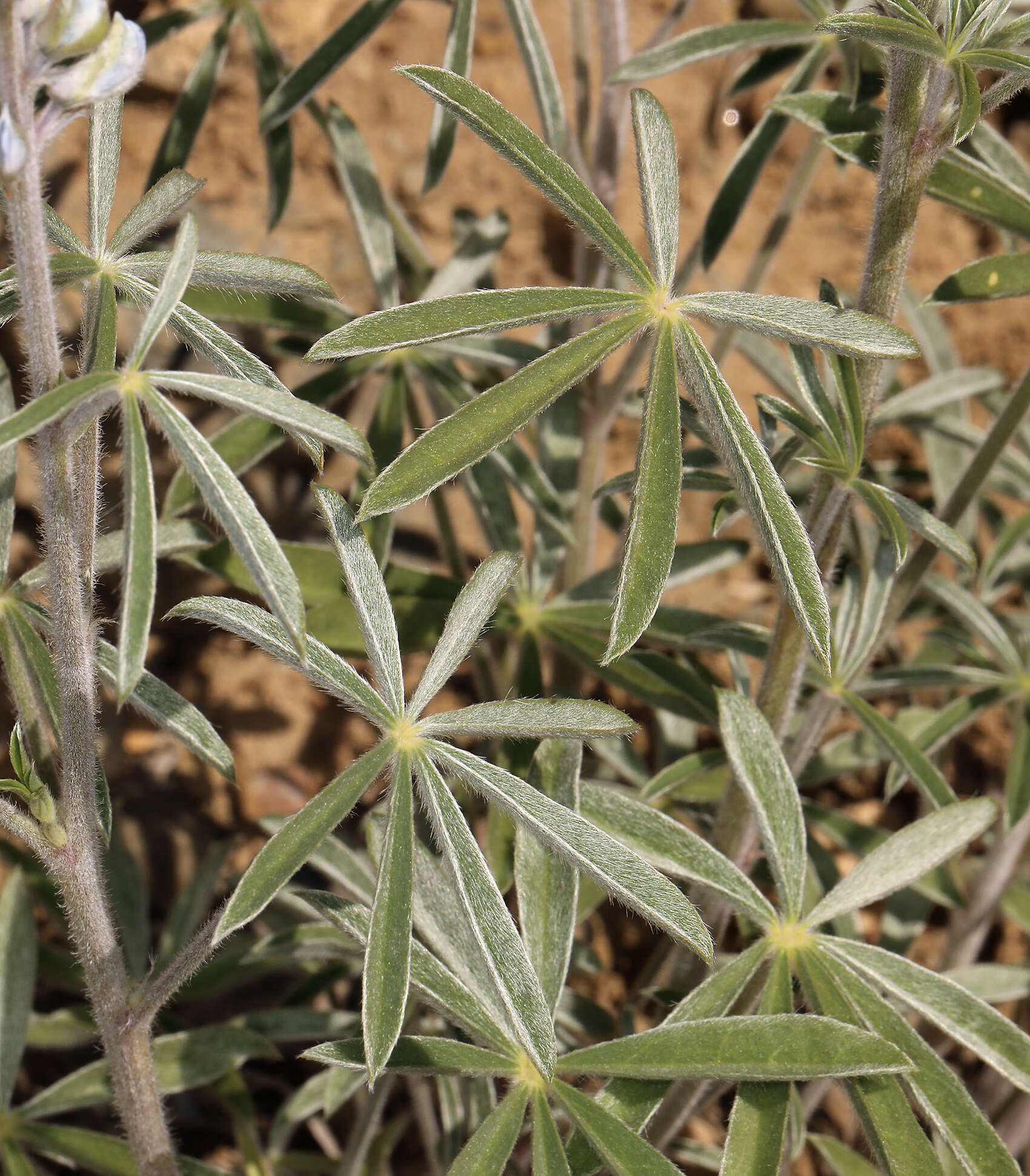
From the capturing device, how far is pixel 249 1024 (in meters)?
1.98

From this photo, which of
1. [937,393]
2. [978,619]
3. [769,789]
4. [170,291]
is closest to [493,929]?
[769,789]

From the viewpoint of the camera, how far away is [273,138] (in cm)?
225

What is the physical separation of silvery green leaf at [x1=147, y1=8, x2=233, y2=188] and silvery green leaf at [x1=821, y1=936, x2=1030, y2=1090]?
1.78 metres

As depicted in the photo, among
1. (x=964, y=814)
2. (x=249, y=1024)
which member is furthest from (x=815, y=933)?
(x=249, y=1024)

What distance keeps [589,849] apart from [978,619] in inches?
47.8

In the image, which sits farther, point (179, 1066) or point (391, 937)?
point (179, 1066)

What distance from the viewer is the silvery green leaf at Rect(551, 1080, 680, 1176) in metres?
1.28

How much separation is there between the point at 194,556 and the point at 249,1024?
80cm

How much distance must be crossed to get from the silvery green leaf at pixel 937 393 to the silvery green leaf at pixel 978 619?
1.26ft

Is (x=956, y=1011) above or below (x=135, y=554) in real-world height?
below

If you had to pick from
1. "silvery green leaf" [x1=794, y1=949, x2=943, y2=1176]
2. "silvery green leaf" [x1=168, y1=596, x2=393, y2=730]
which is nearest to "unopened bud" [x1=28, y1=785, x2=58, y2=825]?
"silvery green leaf" [x1=168, y1=596, x2=393, y2=730]

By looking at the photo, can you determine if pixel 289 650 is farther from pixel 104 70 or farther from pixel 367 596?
pixel 104 70

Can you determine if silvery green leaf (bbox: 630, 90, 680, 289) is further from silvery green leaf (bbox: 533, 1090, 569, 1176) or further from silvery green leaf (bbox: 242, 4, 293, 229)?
silvery green leaf (bbox: 242, 4, 293, 229)

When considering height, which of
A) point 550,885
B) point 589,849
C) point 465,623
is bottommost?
point 550,885
